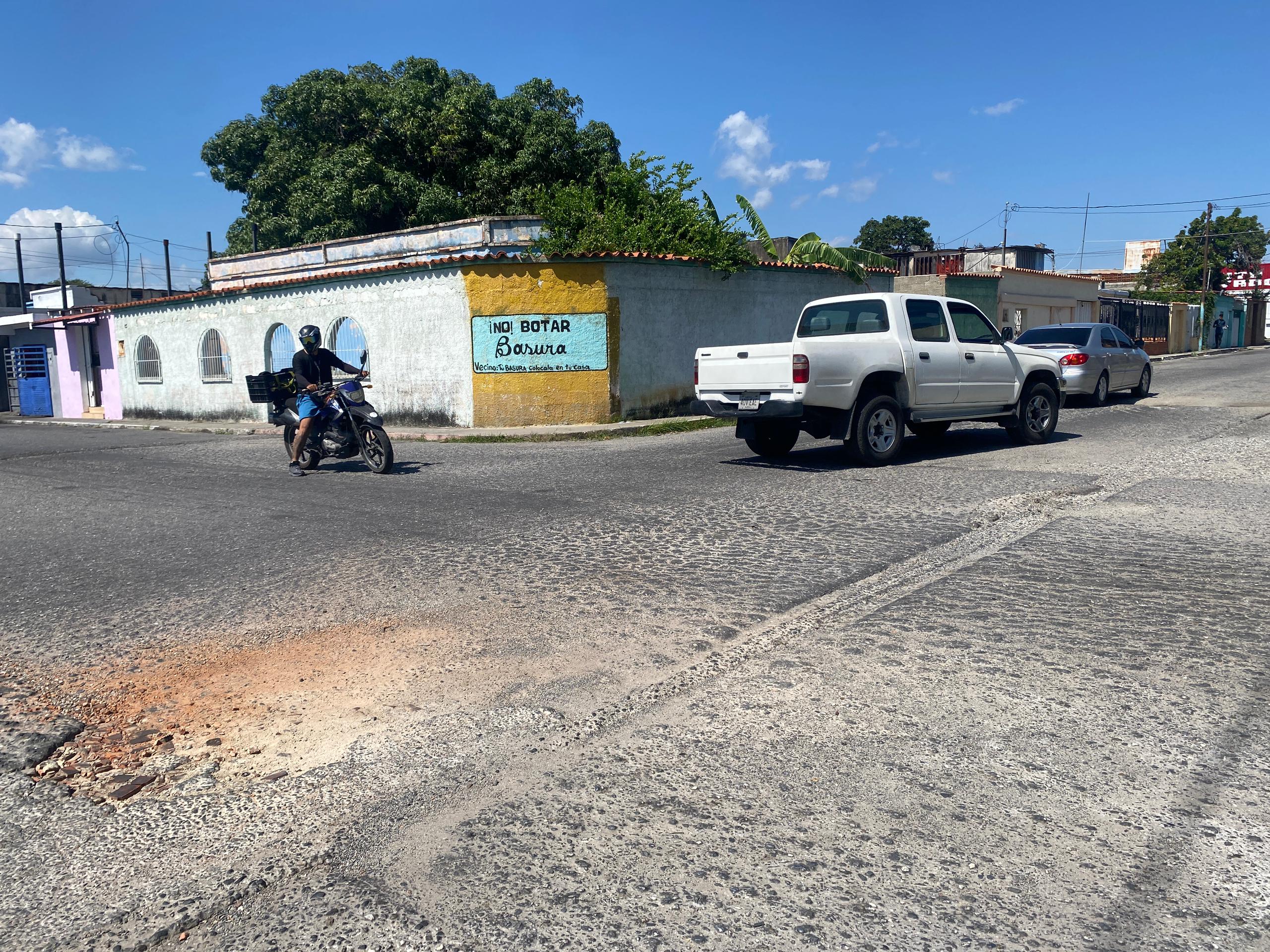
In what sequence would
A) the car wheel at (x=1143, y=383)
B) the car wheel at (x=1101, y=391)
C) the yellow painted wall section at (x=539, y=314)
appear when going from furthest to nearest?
1. the car wheel at (x=1143, y=383)
2. the yellow painted wall section at (x=539, y=314)
3. the car wheel at (x=1101, y=391)

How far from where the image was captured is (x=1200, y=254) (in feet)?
198

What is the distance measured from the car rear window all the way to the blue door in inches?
1170

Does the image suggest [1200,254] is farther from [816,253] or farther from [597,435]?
[597,435]

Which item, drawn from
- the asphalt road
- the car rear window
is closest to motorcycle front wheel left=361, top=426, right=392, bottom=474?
the asphalt road

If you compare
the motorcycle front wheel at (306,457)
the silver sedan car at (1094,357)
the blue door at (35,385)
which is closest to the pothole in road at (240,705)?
the motorcycle front wheel at (306,457)

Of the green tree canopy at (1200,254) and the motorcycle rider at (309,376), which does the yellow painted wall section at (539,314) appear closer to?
the motorcycle rider at (309,376)

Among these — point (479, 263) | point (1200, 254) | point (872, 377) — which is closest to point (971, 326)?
point (872, 377)

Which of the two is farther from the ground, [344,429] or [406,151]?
[406,151]

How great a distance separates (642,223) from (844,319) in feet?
31.3

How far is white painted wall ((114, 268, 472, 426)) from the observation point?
18828mm

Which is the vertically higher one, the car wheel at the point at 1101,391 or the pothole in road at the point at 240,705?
the car wheel at the point at 1101,391

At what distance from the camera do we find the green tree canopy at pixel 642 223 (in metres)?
19.9

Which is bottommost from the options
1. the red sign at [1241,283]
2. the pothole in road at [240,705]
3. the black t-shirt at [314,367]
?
the pothole in road at [240,705]

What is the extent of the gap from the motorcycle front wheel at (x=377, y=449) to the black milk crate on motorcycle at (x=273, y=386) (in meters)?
1.06
